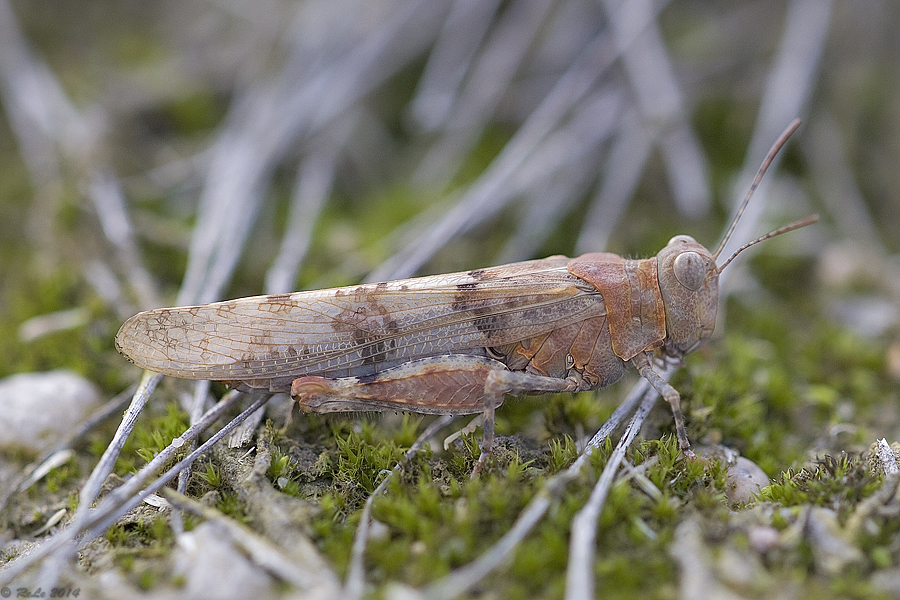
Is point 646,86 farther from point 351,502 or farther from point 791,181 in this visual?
point 351,502

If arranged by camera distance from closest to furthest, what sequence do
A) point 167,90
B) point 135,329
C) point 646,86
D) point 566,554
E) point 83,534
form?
point 566,554 < point 83,534 < point 135,329 < point 646,86 < point 167,90

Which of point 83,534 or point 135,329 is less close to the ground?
point 135,329

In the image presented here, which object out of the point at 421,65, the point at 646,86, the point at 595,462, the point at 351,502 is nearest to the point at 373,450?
the point at 351,502

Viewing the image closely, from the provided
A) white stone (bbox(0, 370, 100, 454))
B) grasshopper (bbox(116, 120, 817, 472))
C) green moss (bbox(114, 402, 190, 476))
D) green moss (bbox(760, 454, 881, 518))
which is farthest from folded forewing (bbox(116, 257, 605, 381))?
green moss (bbox(760, 454, 881, 518))

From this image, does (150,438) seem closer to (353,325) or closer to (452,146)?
(353,325)

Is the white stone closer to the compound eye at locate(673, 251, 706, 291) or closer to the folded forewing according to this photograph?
the folded forewing


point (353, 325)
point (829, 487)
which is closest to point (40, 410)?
point (353, 325)

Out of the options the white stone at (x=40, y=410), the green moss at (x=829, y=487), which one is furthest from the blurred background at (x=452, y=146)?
the green moss at (x=829, y=487)
